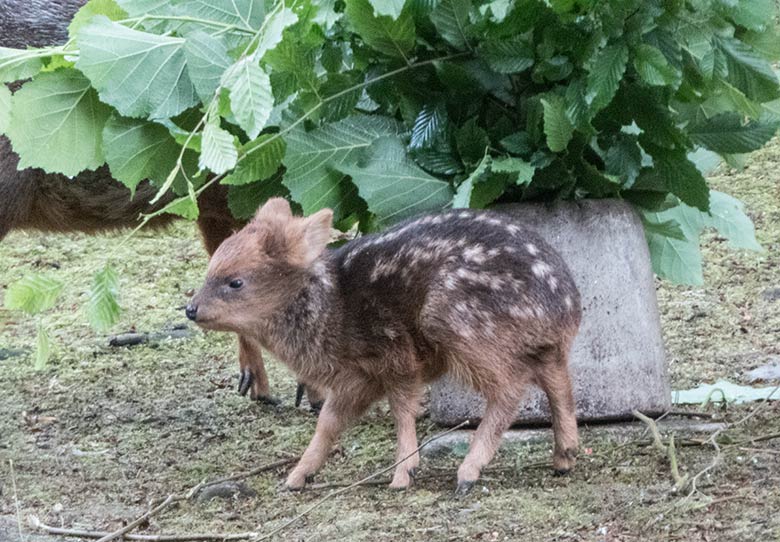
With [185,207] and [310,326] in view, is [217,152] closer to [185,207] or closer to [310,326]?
[185,207]

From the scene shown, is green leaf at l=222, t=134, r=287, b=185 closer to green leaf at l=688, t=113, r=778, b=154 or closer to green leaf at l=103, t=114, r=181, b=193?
green leaf at l=103, t=114, r=181, b=193

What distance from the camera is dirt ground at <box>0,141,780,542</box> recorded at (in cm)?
310

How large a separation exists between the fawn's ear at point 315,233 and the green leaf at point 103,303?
22.0 inches

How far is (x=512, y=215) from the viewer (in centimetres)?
397

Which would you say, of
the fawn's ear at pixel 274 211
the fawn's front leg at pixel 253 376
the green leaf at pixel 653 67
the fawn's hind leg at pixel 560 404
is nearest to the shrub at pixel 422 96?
the green leaf at pixel 653 67

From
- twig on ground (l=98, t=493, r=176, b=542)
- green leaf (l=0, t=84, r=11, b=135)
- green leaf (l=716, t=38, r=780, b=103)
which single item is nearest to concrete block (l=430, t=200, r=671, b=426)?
green leaf (l=716, t=38, r=780, b=103)

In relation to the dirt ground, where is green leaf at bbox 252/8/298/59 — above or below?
above

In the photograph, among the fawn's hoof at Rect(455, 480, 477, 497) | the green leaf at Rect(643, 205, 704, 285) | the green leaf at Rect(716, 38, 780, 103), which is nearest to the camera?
the fawn's hoof at Rect(455, 480, 477, 497)

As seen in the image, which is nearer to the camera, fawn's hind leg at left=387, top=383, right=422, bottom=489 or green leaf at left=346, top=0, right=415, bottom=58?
fawn's hind leg at left=387, top=383, right=422, bottom=489

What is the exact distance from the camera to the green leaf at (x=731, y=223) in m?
4.50

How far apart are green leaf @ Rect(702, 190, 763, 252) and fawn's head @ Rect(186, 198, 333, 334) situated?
155 centimetres

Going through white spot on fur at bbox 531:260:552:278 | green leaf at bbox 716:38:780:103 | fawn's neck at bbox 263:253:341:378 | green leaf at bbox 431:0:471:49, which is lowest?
fawn's neck at bbox 263:253:341:378

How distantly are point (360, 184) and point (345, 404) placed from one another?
0.69 metres

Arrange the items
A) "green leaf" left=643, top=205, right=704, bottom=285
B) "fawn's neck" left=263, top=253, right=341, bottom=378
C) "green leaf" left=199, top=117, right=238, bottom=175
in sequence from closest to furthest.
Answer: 1. "green leaf" left=199, top=117, right=238, bottom=175
2. "fawn's neck" left=263, top=253, right=341, bottom=378
3. "green leaf" left=643, top=205, right=704, bottom=285
